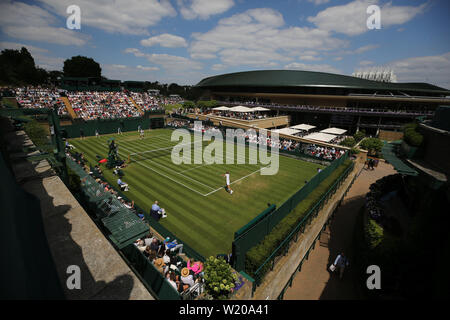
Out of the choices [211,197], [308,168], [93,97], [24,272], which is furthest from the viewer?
[93,97]

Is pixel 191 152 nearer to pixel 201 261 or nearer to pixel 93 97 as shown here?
pixel 201 261

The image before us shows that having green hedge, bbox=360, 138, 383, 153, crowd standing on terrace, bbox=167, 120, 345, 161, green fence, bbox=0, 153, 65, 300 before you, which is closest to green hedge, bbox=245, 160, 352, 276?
green fence, bbox=0, 153, 65, 300

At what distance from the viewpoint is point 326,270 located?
10.5 meters

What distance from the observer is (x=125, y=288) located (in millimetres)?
4047

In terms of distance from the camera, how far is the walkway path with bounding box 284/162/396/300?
30.5 ft

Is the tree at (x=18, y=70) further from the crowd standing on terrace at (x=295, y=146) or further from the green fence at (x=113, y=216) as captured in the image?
the green fence at (x=113, y=216)

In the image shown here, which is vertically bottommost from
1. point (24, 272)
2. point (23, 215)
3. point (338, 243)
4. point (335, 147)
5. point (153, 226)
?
point (338, 243)

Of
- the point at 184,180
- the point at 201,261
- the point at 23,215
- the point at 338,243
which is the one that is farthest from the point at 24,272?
the point at 184,180

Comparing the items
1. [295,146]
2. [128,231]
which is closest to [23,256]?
[128,231]

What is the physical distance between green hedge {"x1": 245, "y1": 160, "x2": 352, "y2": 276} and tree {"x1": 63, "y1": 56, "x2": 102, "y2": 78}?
90.6m

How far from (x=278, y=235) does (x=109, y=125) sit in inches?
1457

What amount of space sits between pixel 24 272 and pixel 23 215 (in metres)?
0.90

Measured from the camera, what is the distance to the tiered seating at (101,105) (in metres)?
40.4

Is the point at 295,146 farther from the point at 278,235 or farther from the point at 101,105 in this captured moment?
the point at 101,105
